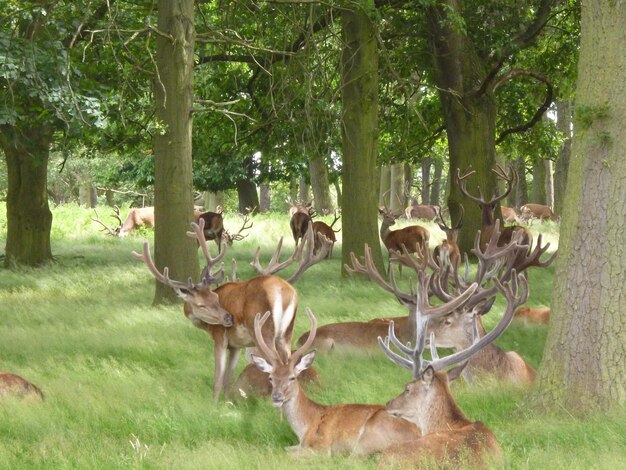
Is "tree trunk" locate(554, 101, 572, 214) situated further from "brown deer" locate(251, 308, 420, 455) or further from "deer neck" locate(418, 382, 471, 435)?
"deer neck" locate(418, 382, 471, 435)

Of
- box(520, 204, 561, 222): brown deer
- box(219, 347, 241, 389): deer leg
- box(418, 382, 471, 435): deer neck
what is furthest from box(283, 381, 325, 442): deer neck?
box(520, 204, 561, 222): brown deer

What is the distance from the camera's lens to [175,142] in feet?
38.3

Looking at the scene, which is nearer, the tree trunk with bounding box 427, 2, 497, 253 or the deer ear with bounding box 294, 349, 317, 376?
the deer ear with bounding box 294, 349, 317, 376

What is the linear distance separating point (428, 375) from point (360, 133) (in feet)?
30.3

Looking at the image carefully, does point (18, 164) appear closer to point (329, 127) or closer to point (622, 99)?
point (329, 127)

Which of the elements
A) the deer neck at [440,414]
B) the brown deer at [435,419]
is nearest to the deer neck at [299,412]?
the brown deer at [435,419]

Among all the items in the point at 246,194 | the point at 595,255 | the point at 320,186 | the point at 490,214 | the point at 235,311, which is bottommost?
the point at 235,311

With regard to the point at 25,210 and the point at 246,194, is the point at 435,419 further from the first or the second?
the point at 246,194

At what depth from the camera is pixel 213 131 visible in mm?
18156

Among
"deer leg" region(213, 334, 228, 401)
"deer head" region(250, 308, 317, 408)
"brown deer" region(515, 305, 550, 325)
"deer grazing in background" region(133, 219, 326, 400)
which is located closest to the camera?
"deer head" region(250, 308, 317, 408)

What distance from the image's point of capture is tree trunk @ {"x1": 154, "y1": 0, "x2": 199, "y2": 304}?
11.7 meters

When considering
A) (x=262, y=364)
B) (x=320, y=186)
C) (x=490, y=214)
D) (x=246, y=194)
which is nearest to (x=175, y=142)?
(x=490, y=214)

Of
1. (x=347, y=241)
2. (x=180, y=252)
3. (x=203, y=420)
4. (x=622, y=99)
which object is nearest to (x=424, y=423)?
(x=203, y=420)

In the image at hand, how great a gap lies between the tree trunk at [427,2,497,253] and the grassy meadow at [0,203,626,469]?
133 inches
